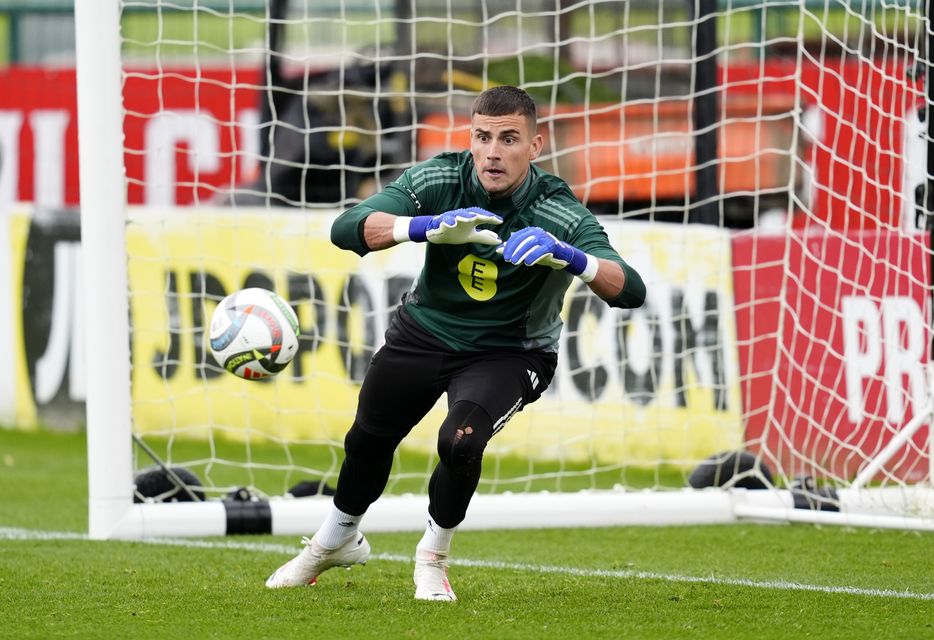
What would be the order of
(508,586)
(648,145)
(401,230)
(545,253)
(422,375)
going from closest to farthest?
(545,253) < (401,230) < (422,375) < (508,586) < (648,145)

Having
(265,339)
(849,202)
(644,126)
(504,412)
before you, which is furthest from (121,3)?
(644,126)

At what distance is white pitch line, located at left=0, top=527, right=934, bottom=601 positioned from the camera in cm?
557

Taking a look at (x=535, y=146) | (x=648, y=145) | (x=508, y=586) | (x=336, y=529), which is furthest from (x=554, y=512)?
(x=648, y=145)

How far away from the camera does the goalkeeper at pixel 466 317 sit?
5.12 metres

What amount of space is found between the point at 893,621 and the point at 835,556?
5.29 feet

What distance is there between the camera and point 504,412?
5133mm

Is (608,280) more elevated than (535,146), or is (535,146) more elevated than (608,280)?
(535,146)

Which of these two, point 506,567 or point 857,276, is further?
point 857,276

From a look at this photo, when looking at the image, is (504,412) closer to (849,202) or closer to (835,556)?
(835,556)

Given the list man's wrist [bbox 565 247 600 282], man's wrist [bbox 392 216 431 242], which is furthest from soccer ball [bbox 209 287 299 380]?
man's wrist [bbox 565 247 600 282]

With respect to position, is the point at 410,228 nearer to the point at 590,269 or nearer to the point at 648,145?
the point at 590,269

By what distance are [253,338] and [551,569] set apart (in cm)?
161

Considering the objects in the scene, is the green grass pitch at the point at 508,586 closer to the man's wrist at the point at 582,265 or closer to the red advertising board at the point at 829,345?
the man's wrist at the point at 582,265

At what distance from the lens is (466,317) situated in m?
5.32
